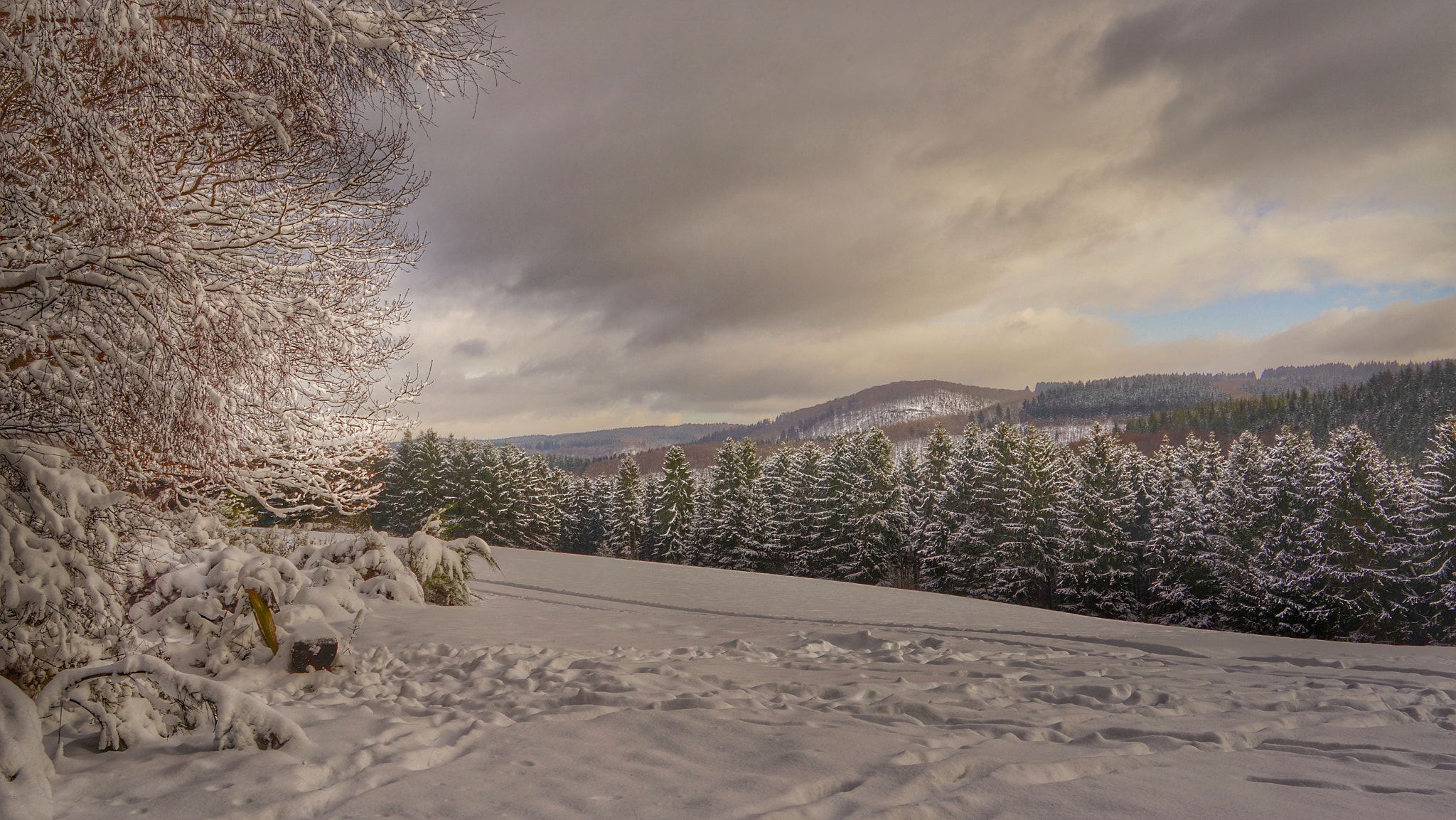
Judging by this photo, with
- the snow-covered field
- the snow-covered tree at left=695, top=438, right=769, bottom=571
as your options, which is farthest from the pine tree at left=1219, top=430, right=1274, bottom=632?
the snow-covered field

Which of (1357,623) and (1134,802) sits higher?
(1134,802)

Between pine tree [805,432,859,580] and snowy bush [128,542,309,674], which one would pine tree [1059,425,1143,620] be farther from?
snowy bush [128,542,309,674]

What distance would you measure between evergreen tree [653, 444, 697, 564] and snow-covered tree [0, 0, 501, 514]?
3367cm

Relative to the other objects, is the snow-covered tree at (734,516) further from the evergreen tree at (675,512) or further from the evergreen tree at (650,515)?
the evergreen tree at (650,515)

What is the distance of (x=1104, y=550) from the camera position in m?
27.5

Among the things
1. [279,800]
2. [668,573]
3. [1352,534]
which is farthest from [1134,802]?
[1352,534]

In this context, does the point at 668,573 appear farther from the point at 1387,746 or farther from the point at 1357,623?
the point at 1357,623

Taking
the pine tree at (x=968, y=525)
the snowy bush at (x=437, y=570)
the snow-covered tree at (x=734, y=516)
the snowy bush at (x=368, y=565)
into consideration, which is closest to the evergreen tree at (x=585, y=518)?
the snow-covered tree at (x=734, y=516)

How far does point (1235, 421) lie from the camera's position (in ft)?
381

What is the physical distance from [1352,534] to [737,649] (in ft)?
81.6

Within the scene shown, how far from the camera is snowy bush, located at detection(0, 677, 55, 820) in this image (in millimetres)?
2754

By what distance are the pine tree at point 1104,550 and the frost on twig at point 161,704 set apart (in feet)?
96.2

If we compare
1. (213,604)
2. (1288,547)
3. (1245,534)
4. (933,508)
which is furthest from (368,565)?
(1245,534)

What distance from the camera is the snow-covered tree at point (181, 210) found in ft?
10.3
